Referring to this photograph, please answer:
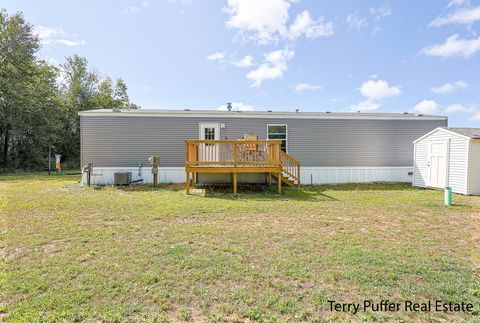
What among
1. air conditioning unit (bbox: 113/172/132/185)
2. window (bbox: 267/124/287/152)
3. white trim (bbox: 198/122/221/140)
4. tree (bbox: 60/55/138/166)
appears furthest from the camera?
tree (bbox: 60/55/138/166)

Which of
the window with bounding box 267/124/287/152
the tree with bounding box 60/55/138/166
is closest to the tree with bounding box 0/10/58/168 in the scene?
the tree with bounding box 60/55/138/166

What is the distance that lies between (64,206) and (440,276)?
23.9 ft

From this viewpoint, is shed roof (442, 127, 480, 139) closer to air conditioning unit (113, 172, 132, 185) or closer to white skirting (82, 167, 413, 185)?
white skirting (82, 167, 413, 185)

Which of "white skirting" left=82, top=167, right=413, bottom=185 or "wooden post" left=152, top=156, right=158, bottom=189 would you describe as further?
"white skirting" left=82, top=167, right=413, bottom=185

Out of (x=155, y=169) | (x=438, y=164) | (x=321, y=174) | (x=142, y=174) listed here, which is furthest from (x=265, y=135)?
(x=438, y=164)

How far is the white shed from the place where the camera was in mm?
7863

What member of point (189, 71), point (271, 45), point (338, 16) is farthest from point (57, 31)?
point (338, 16)

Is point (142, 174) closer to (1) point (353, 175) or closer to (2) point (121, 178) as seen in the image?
(2) point (121, 178)

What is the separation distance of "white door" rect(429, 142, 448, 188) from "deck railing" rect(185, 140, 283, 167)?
6098 mm

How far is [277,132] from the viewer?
1052 centimetres

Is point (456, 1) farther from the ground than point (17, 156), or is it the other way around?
point (456, 1)

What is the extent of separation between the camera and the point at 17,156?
1912 cm

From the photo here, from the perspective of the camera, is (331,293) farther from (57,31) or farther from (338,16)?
(57,31)

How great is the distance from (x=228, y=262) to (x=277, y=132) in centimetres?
823
